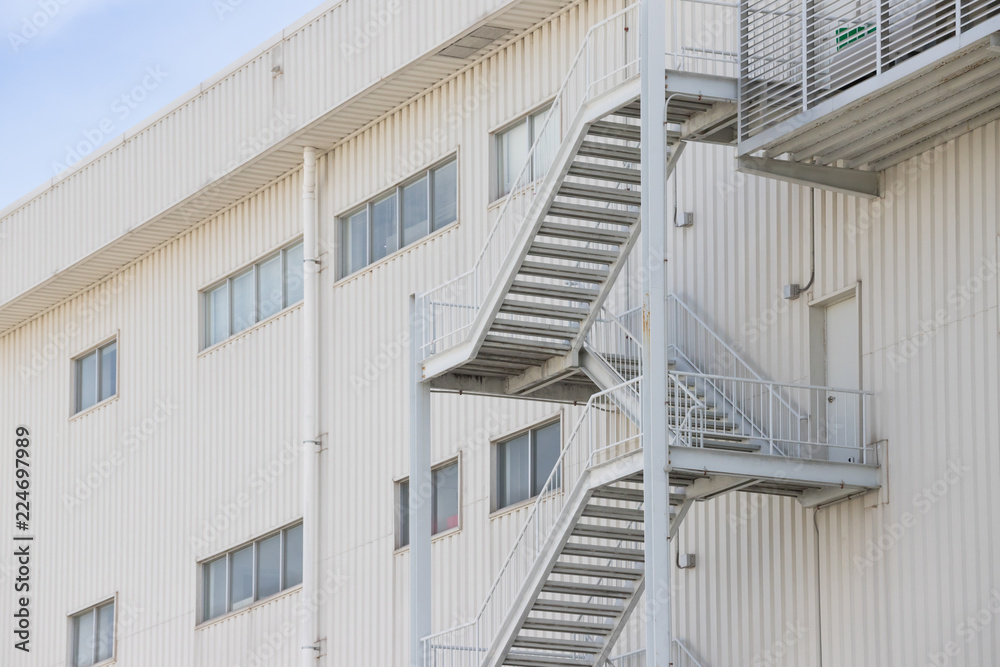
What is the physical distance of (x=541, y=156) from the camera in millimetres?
29000

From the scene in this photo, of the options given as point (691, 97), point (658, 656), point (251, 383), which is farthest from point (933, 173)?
point (251, 383)

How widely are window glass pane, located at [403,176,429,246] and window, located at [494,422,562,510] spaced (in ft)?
14.4

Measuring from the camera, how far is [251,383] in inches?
1377

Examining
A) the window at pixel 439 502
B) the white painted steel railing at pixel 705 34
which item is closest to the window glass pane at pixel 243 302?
the window at pixel 439 502

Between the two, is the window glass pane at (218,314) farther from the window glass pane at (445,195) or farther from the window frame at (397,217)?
the window glass pane at (445,195)

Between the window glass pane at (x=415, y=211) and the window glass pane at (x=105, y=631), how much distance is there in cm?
1142

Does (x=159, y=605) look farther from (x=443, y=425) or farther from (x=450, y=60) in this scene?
(x=450, y=60)

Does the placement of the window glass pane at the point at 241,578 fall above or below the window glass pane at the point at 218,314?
below

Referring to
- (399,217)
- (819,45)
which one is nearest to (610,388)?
(819,45)

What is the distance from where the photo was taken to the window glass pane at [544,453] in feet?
91.8

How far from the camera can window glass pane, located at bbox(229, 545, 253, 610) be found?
112 ft

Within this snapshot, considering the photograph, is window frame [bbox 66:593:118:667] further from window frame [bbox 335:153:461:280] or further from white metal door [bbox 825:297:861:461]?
white metal door [bbox 825:297:861:461]

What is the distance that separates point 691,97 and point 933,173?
301 centimetres

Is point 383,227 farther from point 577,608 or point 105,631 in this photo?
point 105,631
